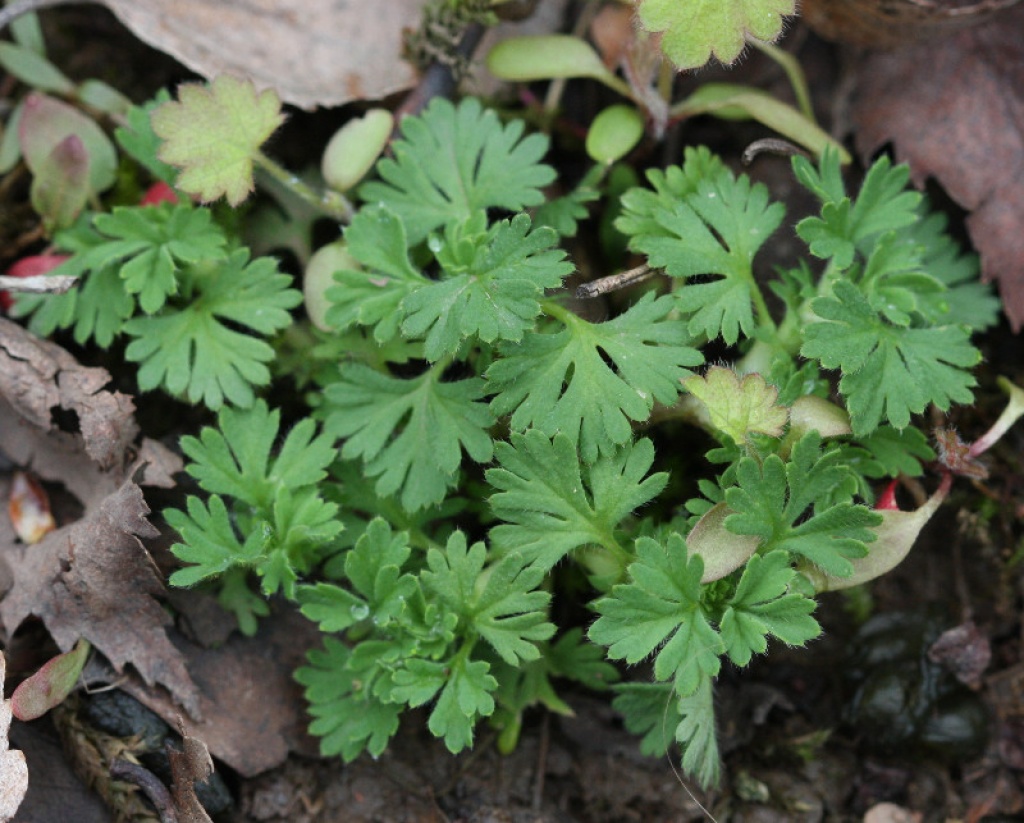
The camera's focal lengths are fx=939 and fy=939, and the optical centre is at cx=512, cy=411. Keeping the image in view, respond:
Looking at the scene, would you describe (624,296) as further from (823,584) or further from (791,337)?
(823,584)

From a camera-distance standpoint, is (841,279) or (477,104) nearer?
(841,279)

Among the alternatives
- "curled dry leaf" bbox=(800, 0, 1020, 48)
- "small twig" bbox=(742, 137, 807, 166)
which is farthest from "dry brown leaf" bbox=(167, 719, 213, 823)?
"curled dry leaf" bbox=(800, 0, 1020, 48)

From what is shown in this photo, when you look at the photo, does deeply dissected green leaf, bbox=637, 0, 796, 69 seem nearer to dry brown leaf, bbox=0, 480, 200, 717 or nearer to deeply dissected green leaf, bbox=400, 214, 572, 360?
deeply dissected green leaf, bbox=400, 214, 572, 360

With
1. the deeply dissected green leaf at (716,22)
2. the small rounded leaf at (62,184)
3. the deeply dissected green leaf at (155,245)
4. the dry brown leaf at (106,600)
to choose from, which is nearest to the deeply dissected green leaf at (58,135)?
the small rounded leaf at (62,184)

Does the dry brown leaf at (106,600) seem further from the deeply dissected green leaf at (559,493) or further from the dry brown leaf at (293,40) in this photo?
the dry brown leaf at (293,40)

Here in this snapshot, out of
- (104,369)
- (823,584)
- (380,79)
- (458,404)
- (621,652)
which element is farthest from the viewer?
(380,79)

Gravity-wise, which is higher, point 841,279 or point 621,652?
point 841,279

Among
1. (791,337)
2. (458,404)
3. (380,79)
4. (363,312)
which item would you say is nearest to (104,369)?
(363,312)
